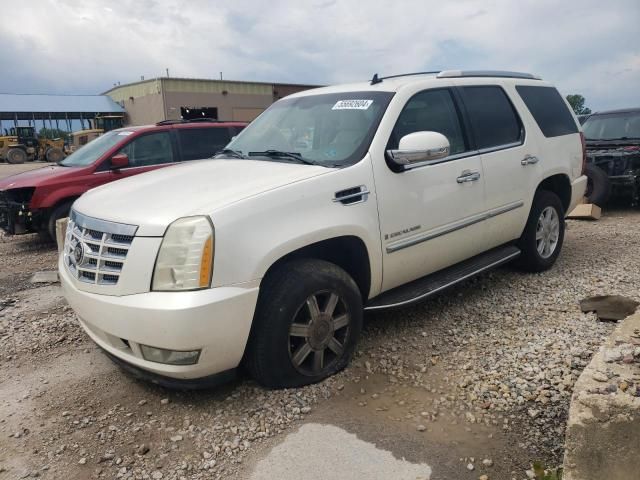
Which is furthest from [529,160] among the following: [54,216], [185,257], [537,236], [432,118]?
[54,216]

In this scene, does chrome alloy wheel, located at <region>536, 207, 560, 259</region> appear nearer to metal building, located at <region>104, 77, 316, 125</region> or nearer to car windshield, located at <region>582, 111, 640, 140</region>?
car windshield, located at <region>582, 111, 640, 140</region>

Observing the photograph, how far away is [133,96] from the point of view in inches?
1698

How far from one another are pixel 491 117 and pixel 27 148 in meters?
33.0

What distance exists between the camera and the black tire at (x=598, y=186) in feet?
26.5

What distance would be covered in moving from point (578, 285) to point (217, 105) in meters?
39.8

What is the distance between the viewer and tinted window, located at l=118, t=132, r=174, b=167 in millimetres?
7531

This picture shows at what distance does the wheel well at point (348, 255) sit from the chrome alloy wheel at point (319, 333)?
297 mm

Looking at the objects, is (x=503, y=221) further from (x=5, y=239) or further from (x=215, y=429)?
(x=5, y=239)

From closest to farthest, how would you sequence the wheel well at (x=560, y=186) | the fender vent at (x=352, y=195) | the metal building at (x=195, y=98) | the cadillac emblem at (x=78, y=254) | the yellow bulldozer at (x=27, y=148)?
the cadillac emblem at (x=78, y=254) → the fender vent at (x=352, y=195) → the wheel well at (x=560, y=186) → the yellow bulldozer at (x=27, y=148) → the metal building at (x=195, y=98)

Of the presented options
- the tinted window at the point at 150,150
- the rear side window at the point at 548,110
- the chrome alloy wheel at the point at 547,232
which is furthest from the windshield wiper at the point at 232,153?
the tinted window at the point at 150,150

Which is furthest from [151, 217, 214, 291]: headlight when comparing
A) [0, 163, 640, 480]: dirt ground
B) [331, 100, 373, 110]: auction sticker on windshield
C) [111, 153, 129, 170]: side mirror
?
[111, 153, 129, 170]: side mirror

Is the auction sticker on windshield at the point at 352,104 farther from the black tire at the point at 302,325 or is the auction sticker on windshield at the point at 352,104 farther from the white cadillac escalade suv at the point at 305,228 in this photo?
the black tire at the point at 302,325

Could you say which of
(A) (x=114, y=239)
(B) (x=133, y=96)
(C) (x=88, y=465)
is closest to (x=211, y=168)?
(A) (x=114, y=239)

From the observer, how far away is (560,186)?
5203mm
